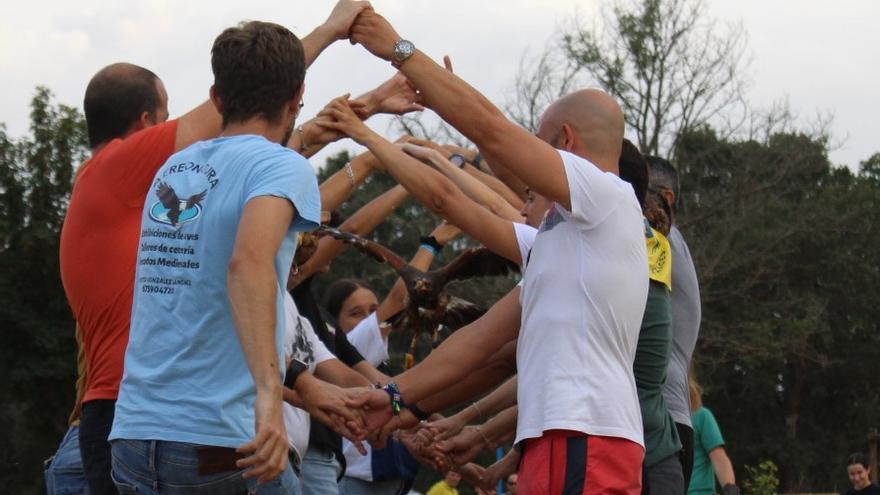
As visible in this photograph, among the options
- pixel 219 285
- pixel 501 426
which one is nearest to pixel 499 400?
pixel 501 426

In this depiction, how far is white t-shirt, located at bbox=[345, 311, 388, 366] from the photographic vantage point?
27.0ft

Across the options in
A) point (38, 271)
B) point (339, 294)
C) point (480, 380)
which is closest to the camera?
point (480, 380)

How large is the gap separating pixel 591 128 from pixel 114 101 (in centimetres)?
177

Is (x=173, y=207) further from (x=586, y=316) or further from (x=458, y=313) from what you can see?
(x=458, y=313)

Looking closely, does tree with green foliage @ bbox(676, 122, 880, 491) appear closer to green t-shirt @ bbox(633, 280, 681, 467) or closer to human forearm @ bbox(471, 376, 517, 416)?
human forearm @ bbox(471, 376, 517, 416)

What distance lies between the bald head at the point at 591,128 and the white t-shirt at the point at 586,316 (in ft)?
0.68

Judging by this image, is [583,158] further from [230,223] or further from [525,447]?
[230,223]

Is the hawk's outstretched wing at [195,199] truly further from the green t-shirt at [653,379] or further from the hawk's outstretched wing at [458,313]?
the hawk's outstretched wing at [458,313]

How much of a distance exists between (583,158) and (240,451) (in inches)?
62.8

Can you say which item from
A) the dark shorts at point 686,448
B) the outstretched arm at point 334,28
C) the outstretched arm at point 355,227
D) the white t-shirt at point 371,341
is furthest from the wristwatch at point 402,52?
the white t-shirt at point 371,341

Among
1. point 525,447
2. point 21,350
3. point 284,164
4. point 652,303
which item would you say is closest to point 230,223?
point 284,164

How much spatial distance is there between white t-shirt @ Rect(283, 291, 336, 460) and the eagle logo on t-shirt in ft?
5.77

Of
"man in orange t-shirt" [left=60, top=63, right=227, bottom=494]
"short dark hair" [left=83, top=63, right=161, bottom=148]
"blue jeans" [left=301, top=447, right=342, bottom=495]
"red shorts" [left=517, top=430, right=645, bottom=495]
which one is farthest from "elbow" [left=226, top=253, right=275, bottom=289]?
"blue jeans" [left=301, top=447, right=342, bottom=495]

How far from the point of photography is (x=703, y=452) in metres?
9.88
